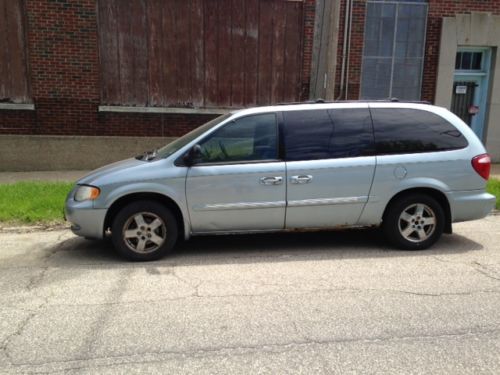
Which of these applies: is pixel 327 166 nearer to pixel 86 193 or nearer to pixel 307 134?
pixel 307 134

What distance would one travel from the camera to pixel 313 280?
4.59 meters

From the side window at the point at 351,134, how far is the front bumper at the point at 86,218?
8.92 feet

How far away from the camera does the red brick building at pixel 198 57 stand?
10.7m

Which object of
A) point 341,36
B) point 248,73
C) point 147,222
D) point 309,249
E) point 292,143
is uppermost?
point 341,36

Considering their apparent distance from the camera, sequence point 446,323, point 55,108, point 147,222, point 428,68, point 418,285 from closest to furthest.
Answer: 1. point 446,323
2. point 418,285
3. point 147,222
4. point 55,108
5. point 428,68

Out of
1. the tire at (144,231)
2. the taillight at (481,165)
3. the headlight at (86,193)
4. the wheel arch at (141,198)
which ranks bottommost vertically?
the tire at (144,231)

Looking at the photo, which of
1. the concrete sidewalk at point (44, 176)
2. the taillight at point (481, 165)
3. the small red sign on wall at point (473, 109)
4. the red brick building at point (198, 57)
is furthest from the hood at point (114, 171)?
the small red sign on wall at point (473, 109)

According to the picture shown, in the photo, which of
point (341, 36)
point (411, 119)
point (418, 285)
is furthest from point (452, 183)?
point (341, 36)

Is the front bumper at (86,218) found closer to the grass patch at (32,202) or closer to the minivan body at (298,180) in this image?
the minivan body at (298,180)

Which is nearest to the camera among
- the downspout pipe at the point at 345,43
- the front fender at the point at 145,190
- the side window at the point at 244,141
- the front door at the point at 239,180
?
the front fender at the point at 145,190

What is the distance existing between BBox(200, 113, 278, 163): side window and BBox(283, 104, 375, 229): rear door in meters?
0.19

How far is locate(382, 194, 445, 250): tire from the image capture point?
18.0 feet

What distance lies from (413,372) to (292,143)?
297 centimetres

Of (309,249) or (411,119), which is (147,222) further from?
(411,119)
